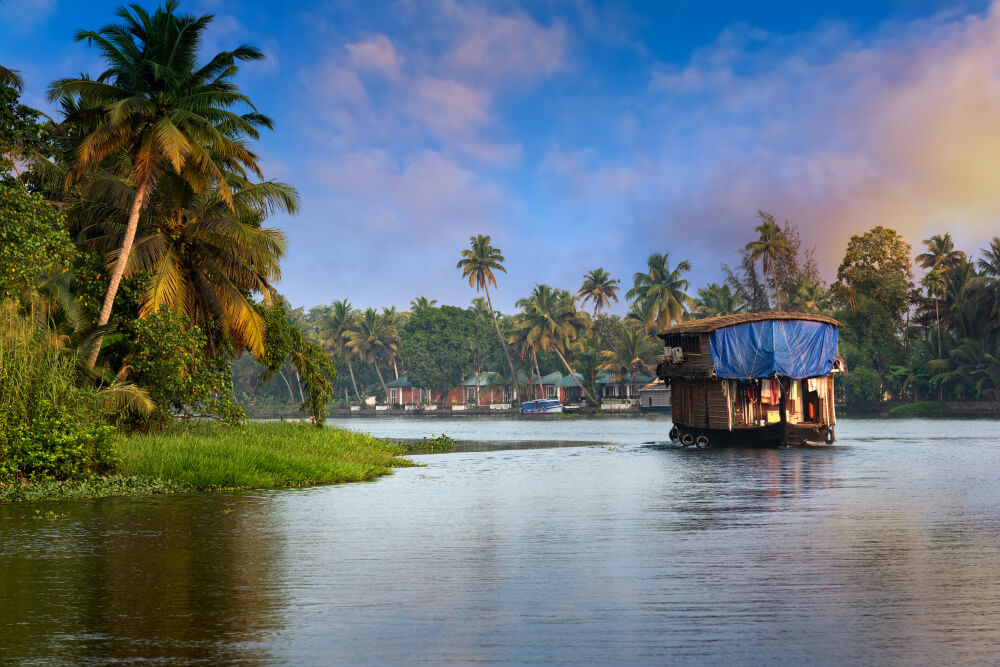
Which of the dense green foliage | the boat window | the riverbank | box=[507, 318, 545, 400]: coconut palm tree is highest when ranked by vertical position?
box=[507, 318, 545, 400]: coconut palm tree

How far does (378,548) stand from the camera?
47.0 feet

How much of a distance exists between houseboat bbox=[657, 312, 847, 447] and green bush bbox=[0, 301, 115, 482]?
A: 31.3m

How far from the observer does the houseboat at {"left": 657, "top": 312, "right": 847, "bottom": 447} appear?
4522cm

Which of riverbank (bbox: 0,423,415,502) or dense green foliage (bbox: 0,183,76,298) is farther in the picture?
riverbank (bbox: 0,423,415,502)

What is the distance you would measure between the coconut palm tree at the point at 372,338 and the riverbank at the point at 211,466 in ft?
313

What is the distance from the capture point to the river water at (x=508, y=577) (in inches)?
Answer: 324

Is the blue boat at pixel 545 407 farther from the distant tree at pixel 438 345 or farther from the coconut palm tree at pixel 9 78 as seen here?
the coconut palm tree at pixel 9 78

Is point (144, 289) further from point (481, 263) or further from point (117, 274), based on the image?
point (481, 263)

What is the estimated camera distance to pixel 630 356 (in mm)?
104375

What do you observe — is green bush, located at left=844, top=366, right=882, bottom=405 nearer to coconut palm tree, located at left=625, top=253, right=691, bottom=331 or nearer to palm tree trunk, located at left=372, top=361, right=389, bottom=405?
coconut palm tree, located at left=625, top=253, right=691, bottom=331

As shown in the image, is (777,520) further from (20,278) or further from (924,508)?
(20,278)

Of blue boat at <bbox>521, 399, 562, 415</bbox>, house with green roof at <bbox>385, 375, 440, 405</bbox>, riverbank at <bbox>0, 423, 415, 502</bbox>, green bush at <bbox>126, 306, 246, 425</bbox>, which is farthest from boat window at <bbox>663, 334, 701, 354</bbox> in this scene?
house with green roof at <bbox>385, 375, 440, 405</bbox>

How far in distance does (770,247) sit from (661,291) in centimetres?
1313

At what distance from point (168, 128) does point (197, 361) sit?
22.0 feet
